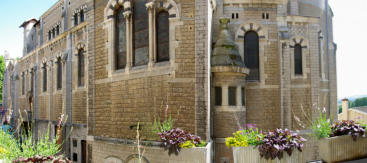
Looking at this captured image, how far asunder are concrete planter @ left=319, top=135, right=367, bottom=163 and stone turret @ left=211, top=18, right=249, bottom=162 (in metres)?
6.29

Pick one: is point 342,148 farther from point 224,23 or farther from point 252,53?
point 252,53

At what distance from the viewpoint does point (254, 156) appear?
7.28m

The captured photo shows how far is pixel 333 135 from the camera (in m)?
7.78

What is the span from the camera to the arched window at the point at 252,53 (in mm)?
15664

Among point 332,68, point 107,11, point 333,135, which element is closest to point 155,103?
point 107,11

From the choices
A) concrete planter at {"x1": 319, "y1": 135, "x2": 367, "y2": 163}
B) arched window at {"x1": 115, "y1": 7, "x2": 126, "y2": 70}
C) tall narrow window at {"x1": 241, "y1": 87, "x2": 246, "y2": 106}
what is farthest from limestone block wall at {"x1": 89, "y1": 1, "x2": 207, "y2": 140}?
concrete planter at {"x1": 319, "y1": 135, "x2": 367, "y2": 163}

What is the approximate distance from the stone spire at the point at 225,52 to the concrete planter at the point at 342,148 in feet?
21.2

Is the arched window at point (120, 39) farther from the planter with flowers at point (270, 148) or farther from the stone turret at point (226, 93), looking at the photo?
the planter with flowers at point (270, 148)

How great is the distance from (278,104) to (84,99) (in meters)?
12.1

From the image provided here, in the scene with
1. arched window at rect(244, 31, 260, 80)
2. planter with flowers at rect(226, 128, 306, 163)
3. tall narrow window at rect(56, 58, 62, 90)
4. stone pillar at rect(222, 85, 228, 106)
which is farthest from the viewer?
tall narrow window at rect(56, 58, 62, 90)

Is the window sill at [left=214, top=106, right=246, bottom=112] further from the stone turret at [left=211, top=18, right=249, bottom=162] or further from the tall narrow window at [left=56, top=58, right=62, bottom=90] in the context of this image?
the tall narrow window at [left=56, top=58, right=62, bottom=90]

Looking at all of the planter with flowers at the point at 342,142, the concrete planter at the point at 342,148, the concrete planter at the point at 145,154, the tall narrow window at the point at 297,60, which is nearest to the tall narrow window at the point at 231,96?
the concrete planter at the point at 145,154

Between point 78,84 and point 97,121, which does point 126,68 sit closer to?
point 97,121

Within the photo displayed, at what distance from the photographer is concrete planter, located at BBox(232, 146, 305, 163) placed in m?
7.18
